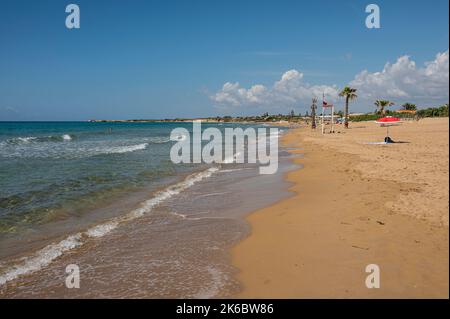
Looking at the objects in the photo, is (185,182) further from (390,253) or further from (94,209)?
(390,253)

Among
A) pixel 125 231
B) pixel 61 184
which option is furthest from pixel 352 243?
pixel 61 184

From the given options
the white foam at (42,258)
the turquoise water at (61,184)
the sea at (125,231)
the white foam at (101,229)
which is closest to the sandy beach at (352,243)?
the sea at (125,231)

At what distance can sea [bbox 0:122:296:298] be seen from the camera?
17.2 feet

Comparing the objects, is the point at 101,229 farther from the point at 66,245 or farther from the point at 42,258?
the point at 42,258

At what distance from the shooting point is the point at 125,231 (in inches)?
312

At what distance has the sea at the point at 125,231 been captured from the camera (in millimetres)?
5242

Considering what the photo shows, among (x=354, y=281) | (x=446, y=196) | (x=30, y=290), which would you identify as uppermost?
(x=446, y=196)

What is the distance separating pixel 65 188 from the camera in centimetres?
1293

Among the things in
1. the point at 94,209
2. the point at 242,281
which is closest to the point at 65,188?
the point at 94,209

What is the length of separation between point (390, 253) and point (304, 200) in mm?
4716

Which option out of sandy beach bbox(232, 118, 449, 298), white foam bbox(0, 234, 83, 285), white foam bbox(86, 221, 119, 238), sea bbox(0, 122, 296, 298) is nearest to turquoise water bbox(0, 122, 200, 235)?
sea bbox(0, 122, 296, 298)

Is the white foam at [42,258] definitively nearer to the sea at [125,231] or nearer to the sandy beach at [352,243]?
the sea at [125,231]
